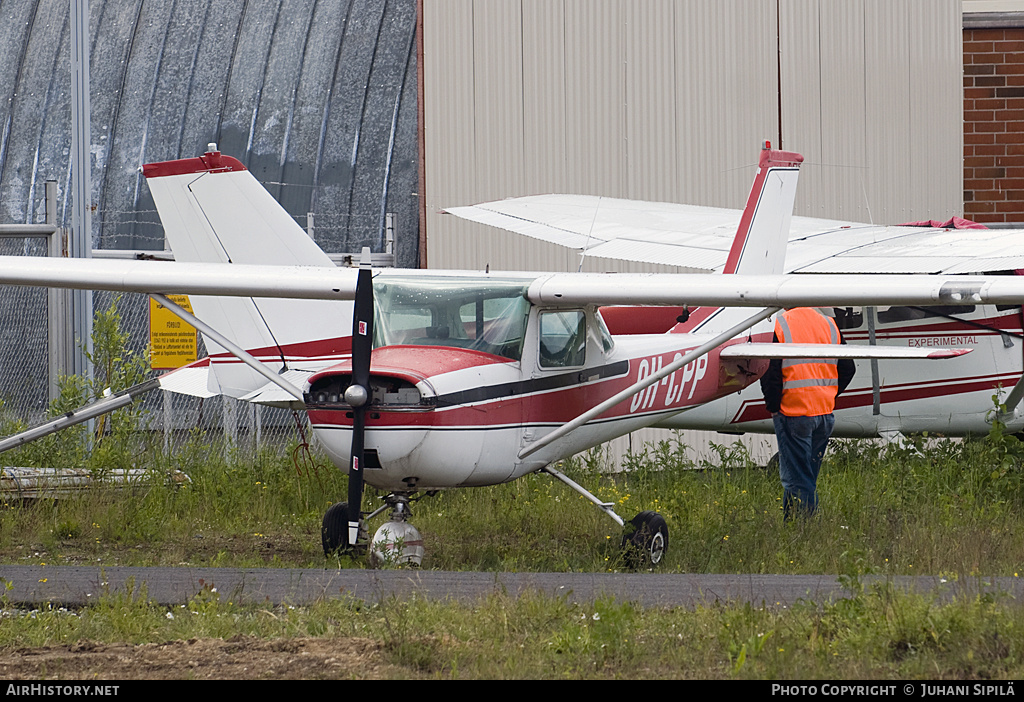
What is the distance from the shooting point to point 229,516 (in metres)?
10.1

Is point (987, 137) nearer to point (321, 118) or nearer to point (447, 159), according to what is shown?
point (447, 159)

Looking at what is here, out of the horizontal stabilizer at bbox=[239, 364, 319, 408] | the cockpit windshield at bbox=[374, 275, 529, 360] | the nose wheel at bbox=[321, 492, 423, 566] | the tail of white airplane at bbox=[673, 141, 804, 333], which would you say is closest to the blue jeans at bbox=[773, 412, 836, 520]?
the tail of white airplane at bbox=[673, 141, 804, 333]

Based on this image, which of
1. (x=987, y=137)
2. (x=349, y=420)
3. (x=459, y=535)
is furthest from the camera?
(x=987, y=137)

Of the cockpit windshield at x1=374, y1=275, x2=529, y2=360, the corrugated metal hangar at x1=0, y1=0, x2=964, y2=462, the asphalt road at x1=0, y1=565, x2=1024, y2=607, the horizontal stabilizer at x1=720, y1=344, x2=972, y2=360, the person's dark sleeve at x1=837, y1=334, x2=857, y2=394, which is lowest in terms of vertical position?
the asphalt road at x1=0, y1=565, x2=1024, y2=607

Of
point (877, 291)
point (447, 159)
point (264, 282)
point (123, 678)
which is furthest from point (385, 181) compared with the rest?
point (123, 678)

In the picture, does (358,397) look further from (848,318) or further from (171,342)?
(171,342)

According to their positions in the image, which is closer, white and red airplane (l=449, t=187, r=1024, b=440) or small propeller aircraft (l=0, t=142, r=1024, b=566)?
small propeller aircraft (l=0, t=142, r=1024, b=566)

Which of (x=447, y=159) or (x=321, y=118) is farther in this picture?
(x=321, y=118)

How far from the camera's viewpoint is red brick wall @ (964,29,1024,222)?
16.0 meters

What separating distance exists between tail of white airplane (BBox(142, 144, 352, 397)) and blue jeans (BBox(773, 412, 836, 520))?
11.5ft

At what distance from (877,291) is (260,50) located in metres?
11.4

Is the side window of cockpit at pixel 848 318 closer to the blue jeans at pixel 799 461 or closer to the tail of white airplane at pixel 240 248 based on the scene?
the blue jeans at pixel 799 461

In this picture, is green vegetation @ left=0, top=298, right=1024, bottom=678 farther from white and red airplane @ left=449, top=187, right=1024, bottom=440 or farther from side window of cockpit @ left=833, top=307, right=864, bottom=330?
side window of cockpit @ left=833, top=307, right=864, bottom=330

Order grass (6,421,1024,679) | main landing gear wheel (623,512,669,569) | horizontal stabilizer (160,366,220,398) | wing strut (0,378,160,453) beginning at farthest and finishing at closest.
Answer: horizontal stabilizer (160,366,220,398) → wing strut (0,378,160,453) → main landing gear wheel (623,512,669,569) → grass (6,421,1024,679)
